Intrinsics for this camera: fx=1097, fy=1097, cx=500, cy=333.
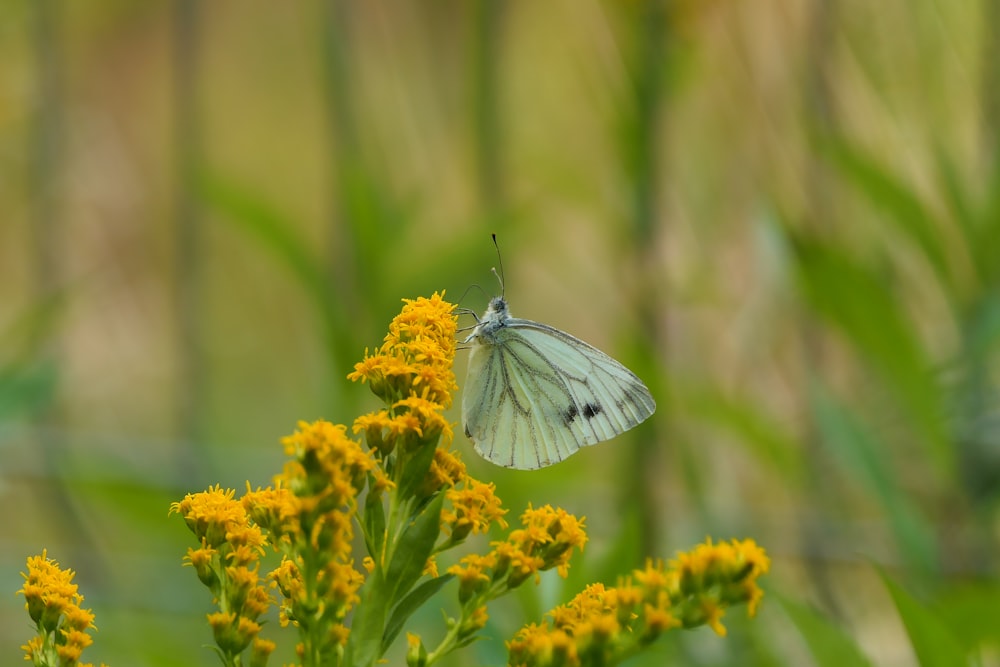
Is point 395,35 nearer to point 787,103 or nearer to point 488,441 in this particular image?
point 787,103

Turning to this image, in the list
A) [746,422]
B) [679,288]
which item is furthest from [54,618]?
[679,288]

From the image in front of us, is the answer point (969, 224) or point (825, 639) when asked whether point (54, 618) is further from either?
point (969, 224)

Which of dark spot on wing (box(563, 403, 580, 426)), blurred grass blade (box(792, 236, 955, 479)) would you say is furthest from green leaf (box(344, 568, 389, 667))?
blurred grass blade (box(792, 236, 955, 479))

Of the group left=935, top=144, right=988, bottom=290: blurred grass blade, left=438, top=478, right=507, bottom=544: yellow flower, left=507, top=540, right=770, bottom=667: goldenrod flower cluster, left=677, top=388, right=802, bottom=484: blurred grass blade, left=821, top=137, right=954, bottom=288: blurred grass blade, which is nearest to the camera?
left=507, top=540, right=770, bottom=667: goldenrod flower cluster

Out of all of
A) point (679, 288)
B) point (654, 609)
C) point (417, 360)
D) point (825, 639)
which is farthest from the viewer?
point (679, 288)

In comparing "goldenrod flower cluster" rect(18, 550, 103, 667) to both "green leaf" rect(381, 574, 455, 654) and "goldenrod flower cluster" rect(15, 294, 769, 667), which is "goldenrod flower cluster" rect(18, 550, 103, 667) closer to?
"goldenrod flower cluster" rect(15, 294, 769, 667)
